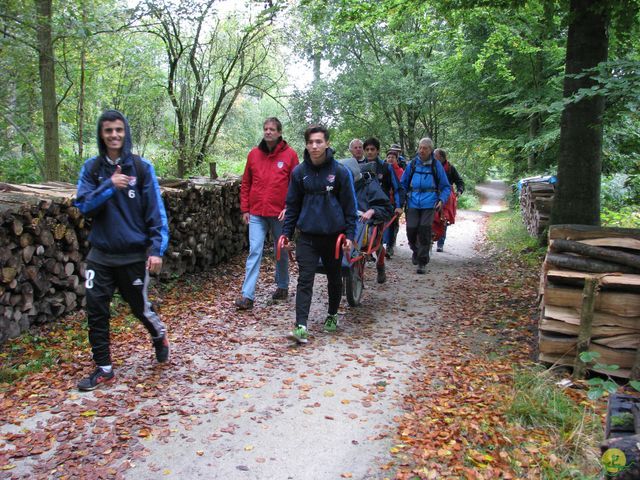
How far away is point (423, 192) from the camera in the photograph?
8883mm

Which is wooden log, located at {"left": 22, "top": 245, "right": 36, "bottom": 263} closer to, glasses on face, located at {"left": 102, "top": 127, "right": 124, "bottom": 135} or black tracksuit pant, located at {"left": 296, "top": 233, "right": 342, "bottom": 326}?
glasses on face, located at {"left": 102, "top": 127, "right": 124, "bottom": 135}

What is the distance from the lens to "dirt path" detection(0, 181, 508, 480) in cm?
324

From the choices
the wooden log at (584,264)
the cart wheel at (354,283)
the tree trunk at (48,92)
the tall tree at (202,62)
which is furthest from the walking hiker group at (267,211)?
the tall tree at (202,62)

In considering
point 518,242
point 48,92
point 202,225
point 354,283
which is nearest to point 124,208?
point 354,283

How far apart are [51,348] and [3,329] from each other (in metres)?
0.44

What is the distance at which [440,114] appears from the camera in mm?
26938

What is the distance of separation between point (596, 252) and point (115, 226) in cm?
399

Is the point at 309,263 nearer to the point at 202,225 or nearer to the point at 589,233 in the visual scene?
the point at 589,233

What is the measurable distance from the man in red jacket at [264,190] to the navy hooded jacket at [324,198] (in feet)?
3.37

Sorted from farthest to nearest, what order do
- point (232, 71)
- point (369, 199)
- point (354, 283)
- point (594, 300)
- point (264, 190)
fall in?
1. point (232, 71)
2. point (369, 199)
3. point (354, 283)
4. point (264, 190)
5. point (594, 300)

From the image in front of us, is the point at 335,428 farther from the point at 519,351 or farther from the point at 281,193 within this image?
the point at 281,193

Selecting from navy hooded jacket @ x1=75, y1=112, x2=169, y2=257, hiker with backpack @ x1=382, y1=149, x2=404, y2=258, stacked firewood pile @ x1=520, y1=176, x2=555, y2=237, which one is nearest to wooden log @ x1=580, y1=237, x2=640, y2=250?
navy hooded jacket @ x1=75, y1=112, x2=169, y2=257

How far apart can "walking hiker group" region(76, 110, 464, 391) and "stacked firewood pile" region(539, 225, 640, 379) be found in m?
2.00

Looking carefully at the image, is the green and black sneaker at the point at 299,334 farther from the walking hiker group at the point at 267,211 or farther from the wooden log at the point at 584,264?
the wooden log at the point at 584,264
